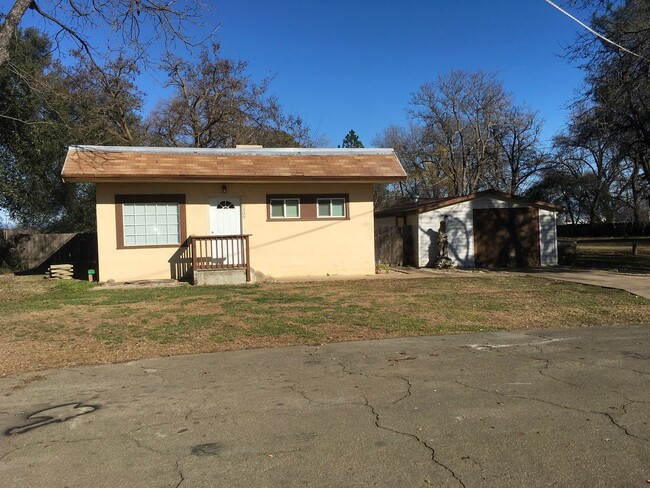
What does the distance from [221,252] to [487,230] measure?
10.8 meters

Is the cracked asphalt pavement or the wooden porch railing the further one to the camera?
the wooden porch railing

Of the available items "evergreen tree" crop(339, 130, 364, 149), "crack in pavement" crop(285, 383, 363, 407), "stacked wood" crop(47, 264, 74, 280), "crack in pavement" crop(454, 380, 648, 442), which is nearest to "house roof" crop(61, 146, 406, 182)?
"stacked wood" crop(47, 264, 74, 280)

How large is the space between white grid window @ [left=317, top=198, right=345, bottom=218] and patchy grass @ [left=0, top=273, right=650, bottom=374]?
120 inches

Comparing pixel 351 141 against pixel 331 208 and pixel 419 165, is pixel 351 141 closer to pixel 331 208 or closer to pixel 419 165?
pixel 419 165

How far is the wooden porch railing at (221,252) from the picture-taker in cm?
1438

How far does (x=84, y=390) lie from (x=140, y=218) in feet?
33.6

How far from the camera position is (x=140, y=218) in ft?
48.8

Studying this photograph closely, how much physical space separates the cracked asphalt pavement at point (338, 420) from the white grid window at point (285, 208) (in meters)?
9.46

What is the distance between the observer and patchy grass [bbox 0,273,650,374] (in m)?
7.36

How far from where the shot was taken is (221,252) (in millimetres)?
14750

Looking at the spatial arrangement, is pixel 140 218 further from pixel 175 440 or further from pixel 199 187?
pixel 175 440

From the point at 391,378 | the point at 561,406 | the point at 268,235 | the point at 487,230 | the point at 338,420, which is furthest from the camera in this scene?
the point at 487,230

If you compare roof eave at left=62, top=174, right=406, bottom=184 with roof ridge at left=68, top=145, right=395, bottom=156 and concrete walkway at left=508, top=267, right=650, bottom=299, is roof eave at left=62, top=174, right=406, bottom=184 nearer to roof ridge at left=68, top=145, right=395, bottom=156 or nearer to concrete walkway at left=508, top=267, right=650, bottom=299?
roof ridge at left=68, top=145, right=395, bottom=156

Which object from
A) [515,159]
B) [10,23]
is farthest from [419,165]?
[10,23]
